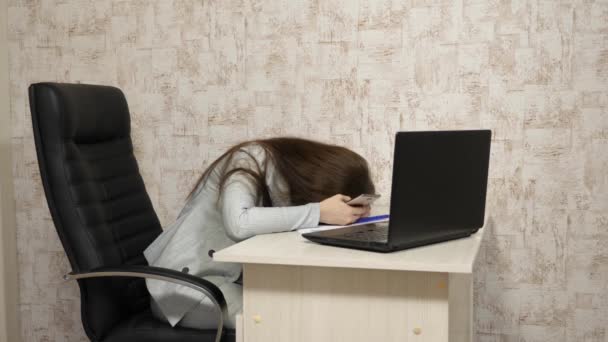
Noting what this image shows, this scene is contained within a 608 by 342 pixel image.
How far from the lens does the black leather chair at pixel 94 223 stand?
178 centimetres

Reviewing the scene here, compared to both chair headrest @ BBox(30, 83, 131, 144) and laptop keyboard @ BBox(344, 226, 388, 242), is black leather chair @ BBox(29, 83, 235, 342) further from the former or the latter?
laptop keyboard @ BBox(344, 226, 388, 242)

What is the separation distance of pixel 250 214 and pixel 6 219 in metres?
1.40

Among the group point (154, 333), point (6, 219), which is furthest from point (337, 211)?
point (6, 219)

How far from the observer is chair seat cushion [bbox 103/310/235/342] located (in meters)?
1.76

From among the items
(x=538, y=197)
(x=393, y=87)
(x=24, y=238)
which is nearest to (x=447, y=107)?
(x=393, y=87)

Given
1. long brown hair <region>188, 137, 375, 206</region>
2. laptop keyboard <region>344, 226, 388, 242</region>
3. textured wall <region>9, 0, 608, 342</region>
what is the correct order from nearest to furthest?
laptop keyboard <region>344, 226, 388, 242</region> < long brown hair <region>188, 137, 375, 206</region> < textured wall <region>9, 0, 608, 342</region>

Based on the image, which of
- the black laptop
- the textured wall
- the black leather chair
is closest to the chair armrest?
the black leather chair

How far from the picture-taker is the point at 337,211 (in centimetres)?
183

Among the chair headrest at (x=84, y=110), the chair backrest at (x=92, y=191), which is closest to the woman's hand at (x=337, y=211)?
the chair backrest at (x=92, y=191)

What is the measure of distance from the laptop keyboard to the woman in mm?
117

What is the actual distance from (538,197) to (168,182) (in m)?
1.38

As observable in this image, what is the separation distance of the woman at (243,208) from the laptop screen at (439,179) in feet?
1.03

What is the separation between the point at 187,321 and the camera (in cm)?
181

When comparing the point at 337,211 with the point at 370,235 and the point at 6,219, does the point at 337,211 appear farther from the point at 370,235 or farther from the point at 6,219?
the point at 6,219
